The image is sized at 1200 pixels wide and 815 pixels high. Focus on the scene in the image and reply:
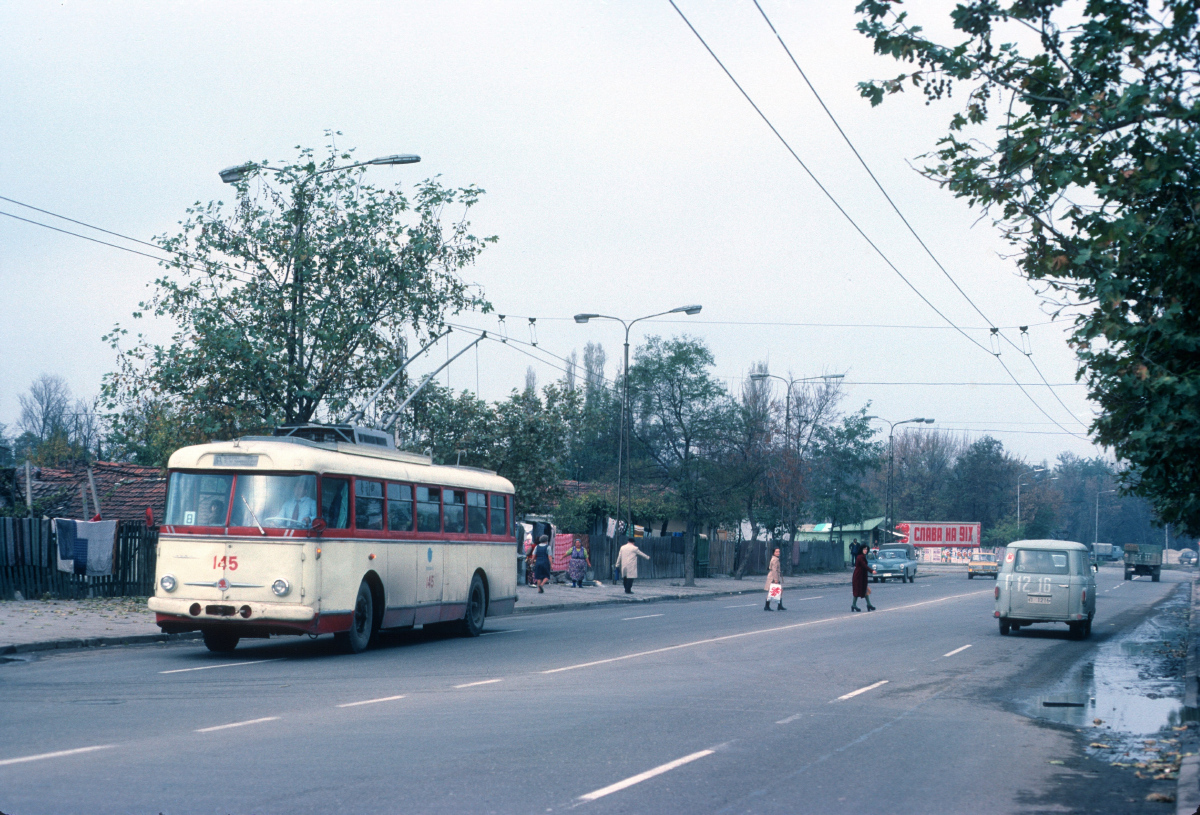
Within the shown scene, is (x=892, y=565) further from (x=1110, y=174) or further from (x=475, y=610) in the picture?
(x=1110, y=174)

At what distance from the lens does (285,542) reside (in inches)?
620

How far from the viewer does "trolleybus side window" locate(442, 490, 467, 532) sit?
2039cm

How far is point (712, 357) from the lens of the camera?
47.7 metres

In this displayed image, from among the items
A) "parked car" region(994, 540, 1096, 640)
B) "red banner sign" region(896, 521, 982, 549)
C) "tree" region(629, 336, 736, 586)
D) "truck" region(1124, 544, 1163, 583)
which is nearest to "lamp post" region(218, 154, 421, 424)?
"parked car" region(994, 540, 1096, 640)

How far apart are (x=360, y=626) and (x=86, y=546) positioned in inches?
400

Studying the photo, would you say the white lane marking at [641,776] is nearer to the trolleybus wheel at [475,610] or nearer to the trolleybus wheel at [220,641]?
the trolleybus wheel at [220,641]

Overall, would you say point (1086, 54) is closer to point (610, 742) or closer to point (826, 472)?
point (610, 742)

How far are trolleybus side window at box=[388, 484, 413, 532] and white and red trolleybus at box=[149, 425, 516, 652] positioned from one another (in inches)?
1.3

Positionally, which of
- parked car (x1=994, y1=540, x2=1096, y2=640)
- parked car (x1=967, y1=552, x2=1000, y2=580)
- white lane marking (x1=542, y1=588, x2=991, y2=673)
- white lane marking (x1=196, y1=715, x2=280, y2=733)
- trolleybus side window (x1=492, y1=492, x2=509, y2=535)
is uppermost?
trolleybus side window (x1=492, y1=492, x2=509, y2=535)

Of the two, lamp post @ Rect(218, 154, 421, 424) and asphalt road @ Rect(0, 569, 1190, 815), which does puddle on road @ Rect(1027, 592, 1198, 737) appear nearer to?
asphalt road @ Rect(0, 569, 1190, 815)

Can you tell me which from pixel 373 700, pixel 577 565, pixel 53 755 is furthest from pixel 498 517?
pixel 577 565

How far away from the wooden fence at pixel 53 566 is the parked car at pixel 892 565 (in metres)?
42.9

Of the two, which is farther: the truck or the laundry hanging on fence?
the truck

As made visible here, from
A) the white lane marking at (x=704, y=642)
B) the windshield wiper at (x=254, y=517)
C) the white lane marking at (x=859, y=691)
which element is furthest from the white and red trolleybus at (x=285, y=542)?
the white lane marking at (x=859, y=691)
